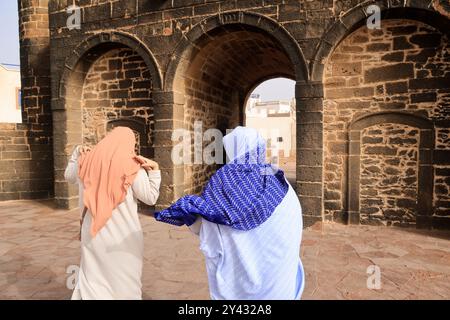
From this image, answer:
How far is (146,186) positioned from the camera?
2492 mm

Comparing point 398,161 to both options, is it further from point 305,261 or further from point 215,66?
point 215,66

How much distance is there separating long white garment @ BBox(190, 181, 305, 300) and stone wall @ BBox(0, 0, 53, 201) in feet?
27.8

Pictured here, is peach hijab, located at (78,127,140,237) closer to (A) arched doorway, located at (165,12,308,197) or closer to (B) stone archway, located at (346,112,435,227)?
(A) arched doorway, located at (165,12,308,197)

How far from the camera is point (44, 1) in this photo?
907 cm

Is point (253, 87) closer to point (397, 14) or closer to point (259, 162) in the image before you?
point (397, 14)

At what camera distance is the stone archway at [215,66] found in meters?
6.12

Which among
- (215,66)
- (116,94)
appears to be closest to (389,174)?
(215,66)

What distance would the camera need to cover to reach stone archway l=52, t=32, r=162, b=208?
752 cm

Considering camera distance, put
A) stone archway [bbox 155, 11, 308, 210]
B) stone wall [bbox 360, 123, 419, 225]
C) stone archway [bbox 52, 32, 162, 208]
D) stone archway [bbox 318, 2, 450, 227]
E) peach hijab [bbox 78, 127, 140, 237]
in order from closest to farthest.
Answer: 1. peach hijab [bbox 78, 127, 140, 237]
2. stone archway [bbox 318, 2, 450, 227]
3. stone wall [bbox 360, 123, 419, 225]
4. stone archway [bbox 155, 11, 308, 210]
5. stone archway [bbox 52, 32, 162, 208]

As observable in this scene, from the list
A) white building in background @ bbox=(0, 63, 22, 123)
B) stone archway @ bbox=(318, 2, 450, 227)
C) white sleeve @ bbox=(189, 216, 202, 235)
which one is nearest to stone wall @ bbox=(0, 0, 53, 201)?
stone archway @ bbox=(318, 2, 450, 227)

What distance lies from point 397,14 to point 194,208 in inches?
213

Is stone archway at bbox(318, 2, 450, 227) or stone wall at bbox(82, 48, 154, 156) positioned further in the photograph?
stone wall at bbox(82, 48, 154, 156)

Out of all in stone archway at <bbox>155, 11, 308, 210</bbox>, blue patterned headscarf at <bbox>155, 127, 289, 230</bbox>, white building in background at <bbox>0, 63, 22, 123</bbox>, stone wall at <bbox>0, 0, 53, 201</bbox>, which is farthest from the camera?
white building in background at <bbox>0, 63, 22, 123</bbox>

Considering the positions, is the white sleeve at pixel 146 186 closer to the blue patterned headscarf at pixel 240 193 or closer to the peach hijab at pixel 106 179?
the peach hijab at pixel 106 179
